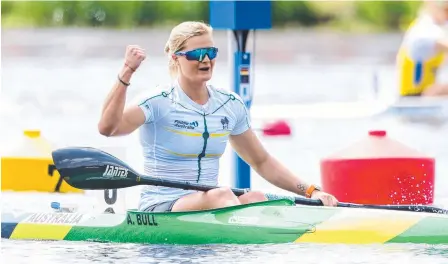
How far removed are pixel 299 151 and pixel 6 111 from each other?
18.2 ft

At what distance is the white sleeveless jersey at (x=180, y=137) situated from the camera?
7.47 m

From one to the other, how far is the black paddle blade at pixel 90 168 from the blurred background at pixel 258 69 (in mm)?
895

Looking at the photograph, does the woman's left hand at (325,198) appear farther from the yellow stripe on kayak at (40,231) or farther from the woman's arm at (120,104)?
the yellow stripe on kayak at (40,231)

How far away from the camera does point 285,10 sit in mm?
30312

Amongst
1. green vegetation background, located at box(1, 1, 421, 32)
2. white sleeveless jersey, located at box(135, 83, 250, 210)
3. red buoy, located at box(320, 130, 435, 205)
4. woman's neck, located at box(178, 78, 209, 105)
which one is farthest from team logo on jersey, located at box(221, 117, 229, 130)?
green vegetation background, located at box(1, 1, 421, 32)

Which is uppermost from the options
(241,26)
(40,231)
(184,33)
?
(241,26)

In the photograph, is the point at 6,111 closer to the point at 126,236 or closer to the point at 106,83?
the point at 106,83

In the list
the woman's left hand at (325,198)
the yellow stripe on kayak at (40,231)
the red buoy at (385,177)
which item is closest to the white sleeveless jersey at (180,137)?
the yellow stripe on kayak at (40,231)

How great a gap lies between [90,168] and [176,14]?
22417 millimetres

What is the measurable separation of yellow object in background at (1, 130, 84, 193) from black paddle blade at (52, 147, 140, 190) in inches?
85.7

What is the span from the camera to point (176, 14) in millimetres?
29781

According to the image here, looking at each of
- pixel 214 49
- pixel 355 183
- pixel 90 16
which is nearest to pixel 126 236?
pixel 214 49

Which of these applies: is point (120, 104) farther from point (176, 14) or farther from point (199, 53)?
point (176, 14)

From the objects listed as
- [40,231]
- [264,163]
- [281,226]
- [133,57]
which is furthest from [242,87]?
[133,57]
